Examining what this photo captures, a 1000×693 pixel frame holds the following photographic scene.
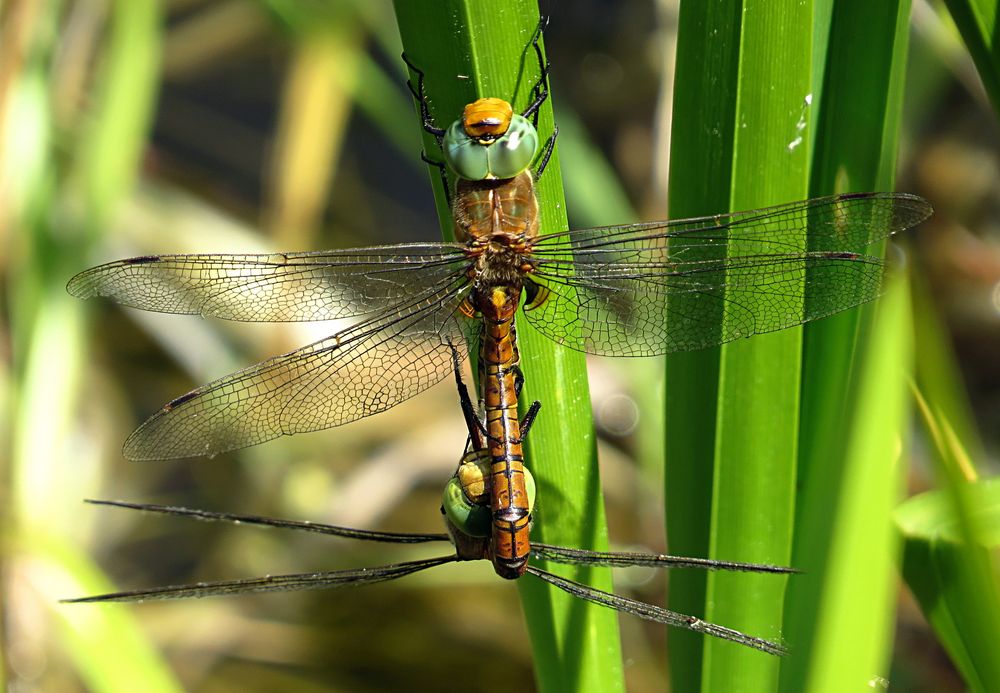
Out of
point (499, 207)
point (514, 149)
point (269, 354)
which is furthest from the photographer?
point (269, 354)

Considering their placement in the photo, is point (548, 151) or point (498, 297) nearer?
point (548, 151)

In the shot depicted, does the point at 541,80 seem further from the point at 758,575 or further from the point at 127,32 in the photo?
the point at 127,32

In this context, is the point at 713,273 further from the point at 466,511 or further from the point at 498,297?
the point at 466,511

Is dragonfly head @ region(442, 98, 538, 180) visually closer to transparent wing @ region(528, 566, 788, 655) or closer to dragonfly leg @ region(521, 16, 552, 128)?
dragonfly leg @ region(521, 16, 552, 128)

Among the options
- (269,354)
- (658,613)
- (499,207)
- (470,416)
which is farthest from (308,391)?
(269,354)

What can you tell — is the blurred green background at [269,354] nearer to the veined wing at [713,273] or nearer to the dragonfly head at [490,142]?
the veined wing at [713,273]

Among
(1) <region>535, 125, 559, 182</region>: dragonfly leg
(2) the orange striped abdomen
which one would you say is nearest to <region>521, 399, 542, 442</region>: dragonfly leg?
(2) the orange striped abdomen

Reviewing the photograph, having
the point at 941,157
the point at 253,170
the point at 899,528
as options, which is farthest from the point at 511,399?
the point at 253,170

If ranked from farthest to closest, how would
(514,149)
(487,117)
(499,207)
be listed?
(499,207), (514,149), (487,117)
